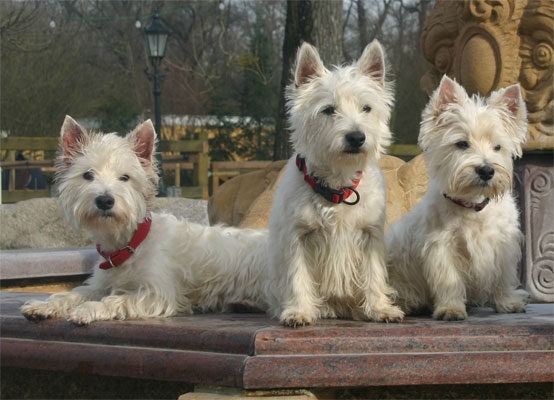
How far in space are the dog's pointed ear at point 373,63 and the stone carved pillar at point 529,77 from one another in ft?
8.97

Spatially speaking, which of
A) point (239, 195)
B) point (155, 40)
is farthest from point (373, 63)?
point (155, 40)

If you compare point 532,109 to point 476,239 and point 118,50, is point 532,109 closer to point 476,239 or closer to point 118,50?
point 476,239

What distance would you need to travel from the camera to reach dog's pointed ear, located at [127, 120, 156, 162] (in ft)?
15.6

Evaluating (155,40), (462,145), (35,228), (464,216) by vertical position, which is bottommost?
(35,228)

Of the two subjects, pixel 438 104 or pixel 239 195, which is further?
pixel 239 195

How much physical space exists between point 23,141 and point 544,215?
14942 millimetres

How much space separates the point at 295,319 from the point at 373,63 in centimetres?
154

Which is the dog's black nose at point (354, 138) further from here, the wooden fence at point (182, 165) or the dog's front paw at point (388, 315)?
the wooden fence at point (182, 165)

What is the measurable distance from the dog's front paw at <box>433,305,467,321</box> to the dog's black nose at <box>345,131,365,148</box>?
109cm

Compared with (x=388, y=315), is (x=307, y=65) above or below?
above

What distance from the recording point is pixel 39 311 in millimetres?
4426

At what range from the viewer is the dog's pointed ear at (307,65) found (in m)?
4.35

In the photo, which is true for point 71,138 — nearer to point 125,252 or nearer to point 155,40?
point 125,252

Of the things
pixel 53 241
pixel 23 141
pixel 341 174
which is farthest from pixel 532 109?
pixel 23 141
